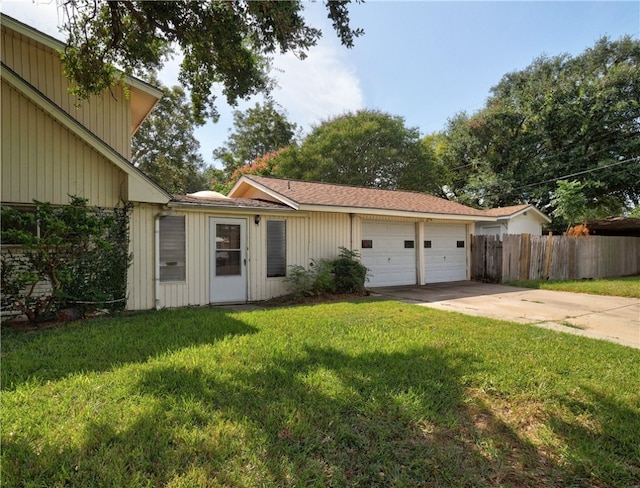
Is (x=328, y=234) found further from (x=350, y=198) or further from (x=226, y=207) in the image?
(x=226, y=207)

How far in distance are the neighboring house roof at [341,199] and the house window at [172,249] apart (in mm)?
2836

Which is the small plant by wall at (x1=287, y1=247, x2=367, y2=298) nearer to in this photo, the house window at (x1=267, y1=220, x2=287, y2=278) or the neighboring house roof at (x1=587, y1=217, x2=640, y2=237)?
the house window at (x1=267, y1=220, x2=287, y2=278)

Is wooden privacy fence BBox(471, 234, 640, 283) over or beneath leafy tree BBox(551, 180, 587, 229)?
beneath

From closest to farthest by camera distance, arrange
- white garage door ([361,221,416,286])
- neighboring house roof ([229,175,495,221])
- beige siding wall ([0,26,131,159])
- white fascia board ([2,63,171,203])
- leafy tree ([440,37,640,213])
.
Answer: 1. white fascia board ([2,63,171,203])
2. beige siding wall ([0,26,131,159])
3. neighboring house roof ([229,175,495,221])
4. white garage door ([361,221,416,286])
5. leafy tree ([440,37,640,213])

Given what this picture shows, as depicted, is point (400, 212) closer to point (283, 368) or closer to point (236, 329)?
point (236, 329)

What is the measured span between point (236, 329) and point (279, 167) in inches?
728

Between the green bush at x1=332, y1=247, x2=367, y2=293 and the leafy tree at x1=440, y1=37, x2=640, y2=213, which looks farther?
the leafy tree at x1=440, y1=37, x2=640, y2=213

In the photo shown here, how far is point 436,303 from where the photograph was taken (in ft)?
27.6

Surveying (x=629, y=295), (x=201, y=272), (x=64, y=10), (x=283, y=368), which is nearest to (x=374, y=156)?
(x=629, y=295)

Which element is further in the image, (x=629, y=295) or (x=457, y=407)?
(x=629, y=295)

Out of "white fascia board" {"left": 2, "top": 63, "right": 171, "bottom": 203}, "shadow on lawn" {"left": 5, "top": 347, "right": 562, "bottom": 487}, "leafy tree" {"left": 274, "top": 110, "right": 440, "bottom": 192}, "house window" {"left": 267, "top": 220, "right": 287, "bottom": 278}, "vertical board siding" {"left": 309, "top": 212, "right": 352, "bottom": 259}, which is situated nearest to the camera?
"shadow on lawn" {"left": 5, "top": 347, "right": 562, "bottom": 487}

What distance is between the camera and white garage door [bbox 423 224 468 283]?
12.6 m

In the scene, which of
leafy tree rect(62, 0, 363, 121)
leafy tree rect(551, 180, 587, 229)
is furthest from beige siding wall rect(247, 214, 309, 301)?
leafy tree rect(551, 180, 587, 229)

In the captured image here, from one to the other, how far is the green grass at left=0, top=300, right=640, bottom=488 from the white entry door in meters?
3.20
